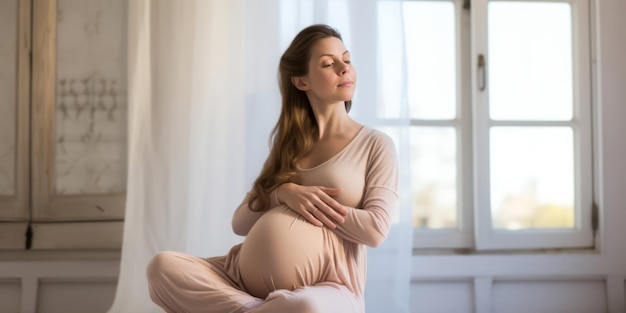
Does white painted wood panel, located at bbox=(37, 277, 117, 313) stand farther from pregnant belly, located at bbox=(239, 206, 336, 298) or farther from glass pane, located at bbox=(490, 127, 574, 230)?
glass pane, located at bbox=(490, 127, 574, 230)

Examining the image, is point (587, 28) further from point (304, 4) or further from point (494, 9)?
point (304, 4)

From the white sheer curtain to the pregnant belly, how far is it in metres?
0.81

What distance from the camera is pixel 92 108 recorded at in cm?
272

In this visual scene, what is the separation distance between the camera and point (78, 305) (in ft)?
8.83

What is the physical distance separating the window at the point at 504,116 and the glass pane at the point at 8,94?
1.63m

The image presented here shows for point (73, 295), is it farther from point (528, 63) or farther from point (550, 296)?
point (528, 63)

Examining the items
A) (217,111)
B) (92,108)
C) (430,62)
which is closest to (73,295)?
(92,108)

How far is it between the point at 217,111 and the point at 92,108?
60 cm

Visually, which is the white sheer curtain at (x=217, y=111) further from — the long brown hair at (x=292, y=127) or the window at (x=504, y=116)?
the long brown hair at (x=292, y=127)

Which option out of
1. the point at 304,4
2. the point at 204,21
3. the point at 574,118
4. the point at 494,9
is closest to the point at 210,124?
the point at 204,21

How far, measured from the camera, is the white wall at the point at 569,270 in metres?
2.66

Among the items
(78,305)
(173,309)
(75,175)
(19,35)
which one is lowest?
(78,305)

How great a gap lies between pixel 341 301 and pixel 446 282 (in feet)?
4.12

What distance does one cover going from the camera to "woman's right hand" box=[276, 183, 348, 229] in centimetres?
162
